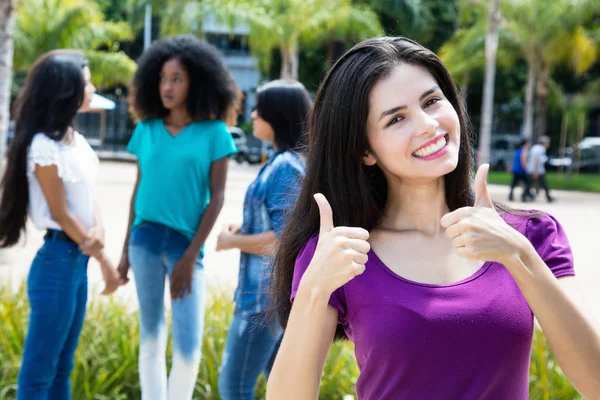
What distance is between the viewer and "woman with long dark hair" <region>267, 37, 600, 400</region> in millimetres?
1758

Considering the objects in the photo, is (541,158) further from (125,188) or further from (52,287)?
(52,287)

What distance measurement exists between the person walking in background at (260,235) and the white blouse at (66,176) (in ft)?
2.15

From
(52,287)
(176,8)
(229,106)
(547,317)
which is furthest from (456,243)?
(176,8)

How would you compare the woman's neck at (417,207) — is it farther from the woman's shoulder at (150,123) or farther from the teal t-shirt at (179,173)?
the woman's shoulder at (150,123)

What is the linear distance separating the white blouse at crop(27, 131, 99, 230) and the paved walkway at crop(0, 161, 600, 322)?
330 mm

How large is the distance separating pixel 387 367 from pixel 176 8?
2693 cm

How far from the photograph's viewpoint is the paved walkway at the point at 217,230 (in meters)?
8.03

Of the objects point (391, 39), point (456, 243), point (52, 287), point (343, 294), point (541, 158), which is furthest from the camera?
point (541, 158)

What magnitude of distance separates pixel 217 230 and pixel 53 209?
8.96 meters

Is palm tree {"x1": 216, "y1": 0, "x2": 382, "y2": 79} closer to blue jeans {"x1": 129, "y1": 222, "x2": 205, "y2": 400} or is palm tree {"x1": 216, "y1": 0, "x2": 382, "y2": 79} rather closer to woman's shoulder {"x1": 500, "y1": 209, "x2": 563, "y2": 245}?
blue jeans {"x1": 129, "y1": 222, "x2": 205, "y2": 400}

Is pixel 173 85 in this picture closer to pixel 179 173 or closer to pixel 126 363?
pixel 179 173

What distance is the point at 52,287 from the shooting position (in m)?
3.62

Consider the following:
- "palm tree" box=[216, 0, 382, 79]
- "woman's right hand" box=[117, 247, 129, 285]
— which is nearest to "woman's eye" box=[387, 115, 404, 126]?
"woman's right hand" box=[117, 247, 129, 285]

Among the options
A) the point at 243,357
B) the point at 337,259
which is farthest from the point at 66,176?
the point at 337,259
